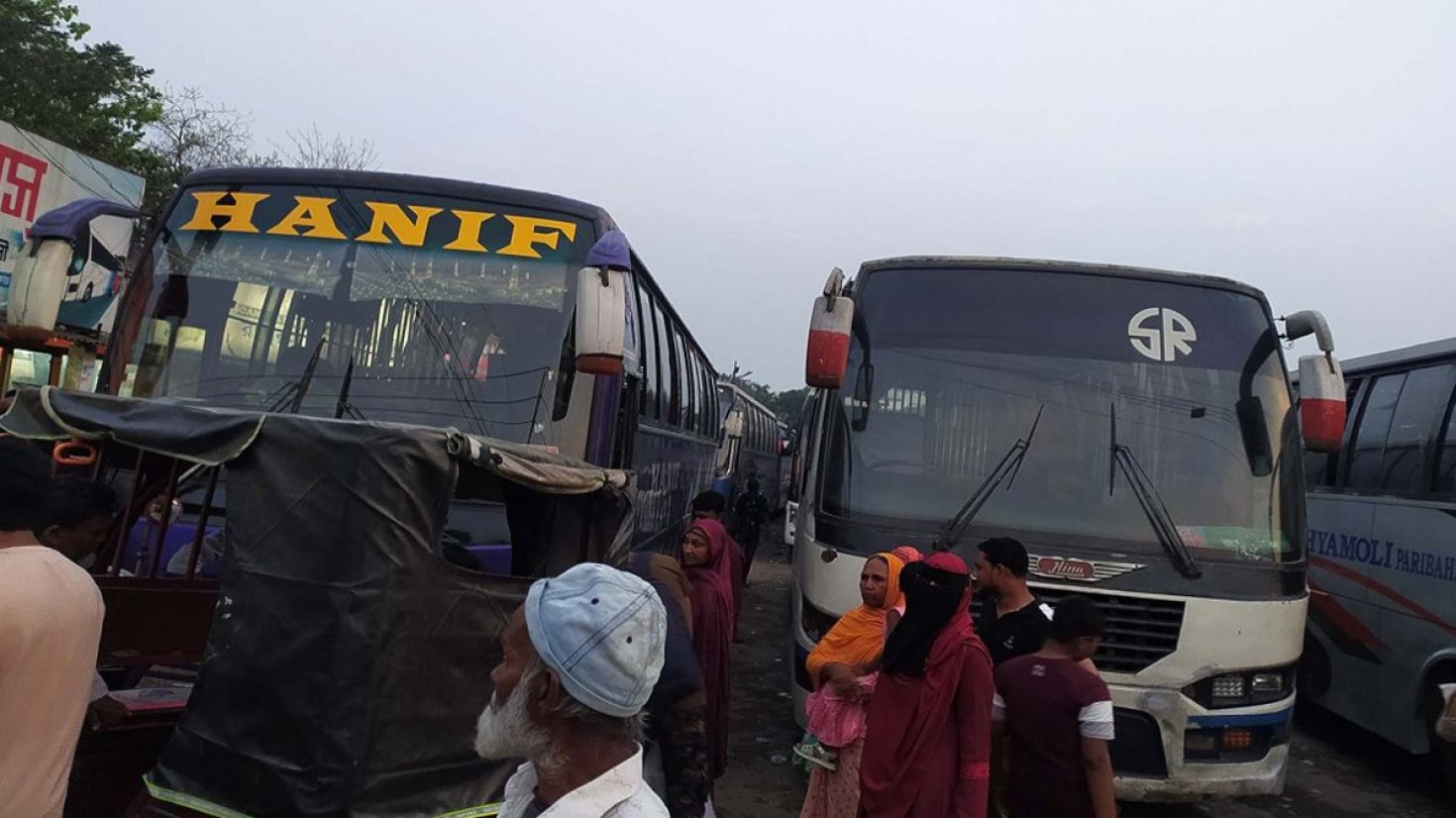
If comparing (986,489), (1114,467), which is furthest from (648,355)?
(1114,467)

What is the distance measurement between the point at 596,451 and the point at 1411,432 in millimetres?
5984

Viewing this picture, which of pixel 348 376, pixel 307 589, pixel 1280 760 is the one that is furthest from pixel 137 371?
pixel 1280 760

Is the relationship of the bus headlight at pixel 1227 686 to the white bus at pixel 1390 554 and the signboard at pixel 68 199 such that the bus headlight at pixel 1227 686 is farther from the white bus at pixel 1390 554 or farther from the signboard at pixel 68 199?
the signboard at pixel 68 199

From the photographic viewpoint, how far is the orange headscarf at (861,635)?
444cm

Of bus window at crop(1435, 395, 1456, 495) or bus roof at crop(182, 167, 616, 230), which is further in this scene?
bus window at crop(1435, 395, 1456, 495)

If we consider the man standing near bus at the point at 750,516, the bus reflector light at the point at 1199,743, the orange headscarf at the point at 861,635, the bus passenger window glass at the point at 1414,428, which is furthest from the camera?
the man standing near bus at the point at 750,516

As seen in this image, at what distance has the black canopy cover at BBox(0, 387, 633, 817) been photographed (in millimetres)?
2805

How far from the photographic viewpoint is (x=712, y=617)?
4977mm

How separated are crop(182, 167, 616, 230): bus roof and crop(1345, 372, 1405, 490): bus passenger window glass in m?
6.30

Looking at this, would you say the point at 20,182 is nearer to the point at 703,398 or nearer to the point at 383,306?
the point at 703,398

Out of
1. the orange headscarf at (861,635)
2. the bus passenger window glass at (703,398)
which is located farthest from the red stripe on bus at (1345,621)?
the bus passenger window glass at (703,398)

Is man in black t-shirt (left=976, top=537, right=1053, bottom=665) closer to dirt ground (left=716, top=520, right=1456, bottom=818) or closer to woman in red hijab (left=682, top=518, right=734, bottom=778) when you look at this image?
woman in red hijab (left=682, top=518, right=734, bottom=778)

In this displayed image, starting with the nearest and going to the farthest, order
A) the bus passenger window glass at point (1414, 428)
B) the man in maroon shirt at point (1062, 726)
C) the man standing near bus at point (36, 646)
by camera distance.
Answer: the man standing near bus at point (36, 646) < the man in maroon shirt at point (1062, 726) < the bus passenger window glass at point (1414, 428)

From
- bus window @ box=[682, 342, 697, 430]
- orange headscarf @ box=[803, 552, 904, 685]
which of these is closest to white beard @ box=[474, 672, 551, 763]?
orange headscarf @ box=[803, 552, 904, 685]
